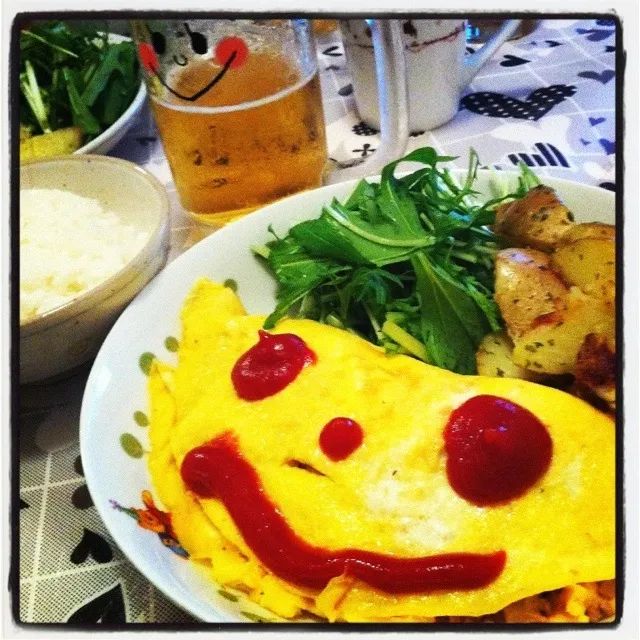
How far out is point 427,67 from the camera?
135 centimetres

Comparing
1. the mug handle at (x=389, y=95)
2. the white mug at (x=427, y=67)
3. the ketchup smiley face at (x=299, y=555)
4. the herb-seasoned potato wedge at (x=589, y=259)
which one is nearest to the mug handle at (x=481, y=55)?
the white mug at (x=427, y=67)

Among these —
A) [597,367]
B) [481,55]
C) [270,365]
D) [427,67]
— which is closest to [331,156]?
[427,67]

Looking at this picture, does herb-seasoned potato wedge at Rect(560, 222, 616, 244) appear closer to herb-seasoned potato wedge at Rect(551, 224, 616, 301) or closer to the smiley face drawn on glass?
herb-seasoned potato wedge at Rect(551, 224, 616, 301)

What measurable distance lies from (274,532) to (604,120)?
1.06 m

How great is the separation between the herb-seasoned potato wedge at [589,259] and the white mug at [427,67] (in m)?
0.58

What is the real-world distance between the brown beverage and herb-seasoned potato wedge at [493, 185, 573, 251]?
425 mm

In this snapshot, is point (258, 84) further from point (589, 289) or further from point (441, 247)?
point (589, 289)

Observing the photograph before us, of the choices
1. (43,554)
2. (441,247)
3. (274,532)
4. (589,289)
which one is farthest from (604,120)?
(43,554)

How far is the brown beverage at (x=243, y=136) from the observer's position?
1.11m

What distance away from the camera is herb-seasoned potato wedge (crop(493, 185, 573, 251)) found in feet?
2.81

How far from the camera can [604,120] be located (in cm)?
133

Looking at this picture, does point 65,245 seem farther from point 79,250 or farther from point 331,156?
point 331,156

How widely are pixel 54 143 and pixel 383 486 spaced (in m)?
1.04

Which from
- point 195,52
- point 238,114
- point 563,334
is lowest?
point 563,334
